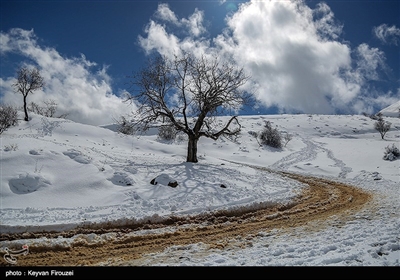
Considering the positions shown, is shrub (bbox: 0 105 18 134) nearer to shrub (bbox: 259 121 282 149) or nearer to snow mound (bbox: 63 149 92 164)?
snow mound (bbox: 63 149 92 164)

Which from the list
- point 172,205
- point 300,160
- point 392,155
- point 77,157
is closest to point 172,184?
point 172,205

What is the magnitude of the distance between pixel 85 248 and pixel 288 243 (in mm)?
5127

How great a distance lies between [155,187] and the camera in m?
10.6

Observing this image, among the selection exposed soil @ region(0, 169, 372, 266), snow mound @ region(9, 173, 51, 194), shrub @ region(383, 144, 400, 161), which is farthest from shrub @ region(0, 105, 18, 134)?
shrub @ region(383, 144, 400, 161)

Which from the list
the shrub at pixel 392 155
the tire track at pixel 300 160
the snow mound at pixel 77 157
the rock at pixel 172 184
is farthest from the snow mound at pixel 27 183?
the shrub at pixel 392 155

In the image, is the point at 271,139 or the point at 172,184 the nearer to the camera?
the point at 172,184

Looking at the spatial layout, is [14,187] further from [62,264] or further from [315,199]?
[315,199]

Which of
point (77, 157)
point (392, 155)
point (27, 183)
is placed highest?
point (392, 155)

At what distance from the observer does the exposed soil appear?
208 inches

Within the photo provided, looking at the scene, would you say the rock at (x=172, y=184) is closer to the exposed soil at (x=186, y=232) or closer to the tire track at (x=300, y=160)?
the exposed soil at (x=186, y=232)

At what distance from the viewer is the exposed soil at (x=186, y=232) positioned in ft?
17.3

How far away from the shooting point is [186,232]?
6949 millimetres

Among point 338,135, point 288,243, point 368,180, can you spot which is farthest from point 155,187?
point 338,135

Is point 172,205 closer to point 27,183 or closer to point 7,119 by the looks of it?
point 27,183
